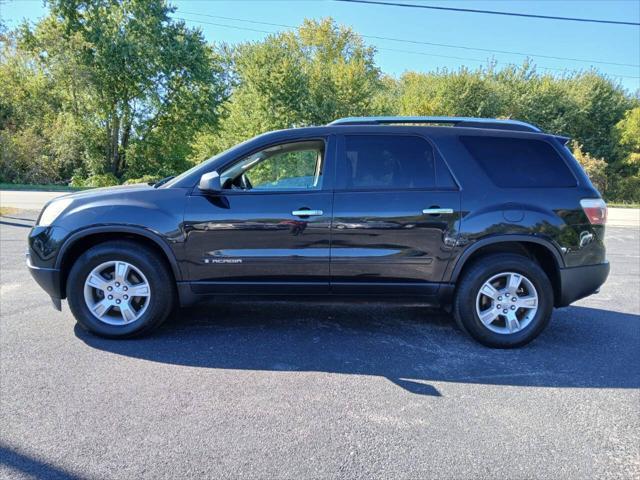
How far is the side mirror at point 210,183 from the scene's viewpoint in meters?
3.85

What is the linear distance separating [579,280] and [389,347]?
70.2 inches

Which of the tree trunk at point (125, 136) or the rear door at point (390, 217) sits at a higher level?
the tree trunk at point (125, 136)

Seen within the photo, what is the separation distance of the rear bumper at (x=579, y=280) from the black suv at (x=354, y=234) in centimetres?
1

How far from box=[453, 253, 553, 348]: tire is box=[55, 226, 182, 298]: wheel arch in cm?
255

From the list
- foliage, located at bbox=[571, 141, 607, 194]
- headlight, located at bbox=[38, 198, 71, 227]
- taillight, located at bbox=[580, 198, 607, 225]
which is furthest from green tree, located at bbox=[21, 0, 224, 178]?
taillight, located at bbox=[580, 198, 607, 225]

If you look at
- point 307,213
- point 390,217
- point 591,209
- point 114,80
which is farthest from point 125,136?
point 591,209

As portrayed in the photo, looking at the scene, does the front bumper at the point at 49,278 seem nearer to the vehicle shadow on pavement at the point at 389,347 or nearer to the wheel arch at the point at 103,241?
the wheel arch at the point at 103,241

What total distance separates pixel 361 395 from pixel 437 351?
107 cm

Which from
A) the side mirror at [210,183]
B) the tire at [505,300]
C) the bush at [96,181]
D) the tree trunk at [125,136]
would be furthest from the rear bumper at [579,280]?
the tree trunk at [125,136]

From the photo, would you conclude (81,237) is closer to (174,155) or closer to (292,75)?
(292,75)

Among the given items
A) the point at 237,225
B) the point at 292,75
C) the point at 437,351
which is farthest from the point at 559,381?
the point at 292,75

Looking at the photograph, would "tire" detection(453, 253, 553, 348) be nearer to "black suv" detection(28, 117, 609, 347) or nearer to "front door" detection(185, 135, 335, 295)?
"black suv" detection(28, 117, 609, 347)

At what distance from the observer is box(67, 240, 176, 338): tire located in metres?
3.98

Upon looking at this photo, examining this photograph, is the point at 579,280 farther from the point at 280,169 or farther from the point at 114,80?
the point at 114,80
